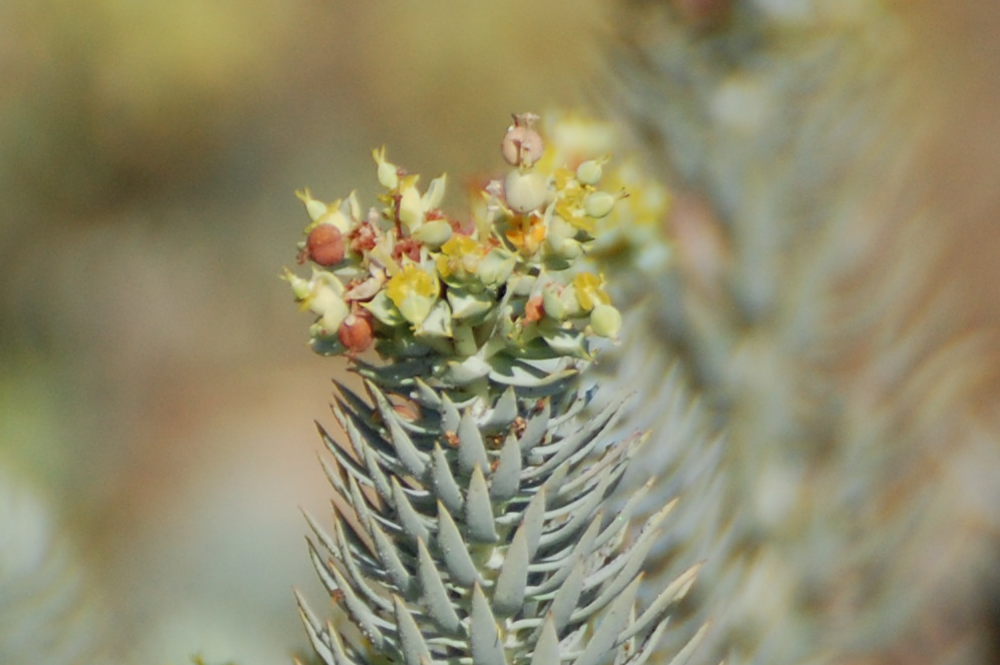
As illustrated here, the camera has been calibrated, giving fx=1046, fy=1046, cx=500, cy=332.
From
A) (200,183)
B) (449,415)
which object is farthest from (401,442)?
(200,183)

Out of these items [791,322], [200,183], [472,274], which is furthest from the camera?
[200,183]

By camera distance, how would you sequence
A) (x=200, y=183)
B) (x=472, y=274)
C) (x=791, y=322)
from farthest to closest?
1. (x=200, y=183)
2. (x=791, y=322)
3. (x=472, y=274)

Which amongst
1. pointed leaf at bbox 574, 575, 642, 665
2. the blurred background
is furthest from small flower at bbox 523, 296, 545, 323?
the blurred background

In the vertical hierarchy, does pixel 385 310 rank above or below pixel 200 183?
below

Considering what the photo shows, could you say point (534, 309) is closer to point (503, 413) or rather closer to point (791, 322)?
point (503, 413)

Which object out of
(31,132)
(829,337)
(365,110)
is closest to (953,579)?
(829,337)

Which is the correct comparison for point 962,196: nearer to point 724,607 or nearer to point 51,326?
point 724,607
